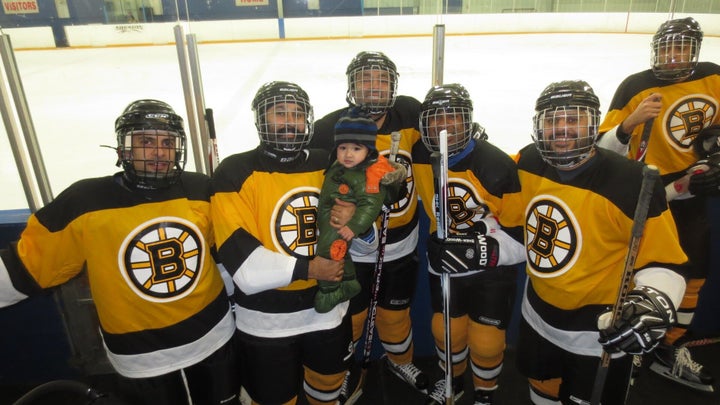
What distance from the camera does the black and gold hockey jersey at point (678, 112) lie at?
1.79m

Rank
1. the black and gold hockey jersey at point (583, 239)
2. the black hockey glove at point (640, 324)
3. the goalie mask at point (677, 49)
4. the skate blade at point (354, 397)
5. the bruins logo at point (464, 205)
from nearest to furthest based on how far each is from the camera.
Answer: the black hockey glove at point (640, 324) → the black and gold hockey jersey at point (583, 239) → the bruins logo at point (464, 205) → the goalie mask at point (677, 49) → the skate blade at point (354, 397)

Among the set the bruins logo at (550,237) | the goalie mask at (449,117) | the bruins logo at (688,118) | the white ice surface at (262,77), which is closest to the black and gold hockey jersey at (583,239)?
the bruins logo at (550,237)

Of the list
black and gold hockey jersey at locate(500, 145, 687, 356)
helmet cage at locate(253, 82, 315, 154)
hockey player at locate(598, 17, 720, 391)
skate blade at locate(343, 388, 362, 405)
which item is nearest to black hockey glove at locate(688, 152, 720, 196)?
hockey player at locate(598, 17, 720, 391)

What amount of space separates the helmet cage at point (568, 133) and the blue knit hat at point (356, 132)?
46 centimetres

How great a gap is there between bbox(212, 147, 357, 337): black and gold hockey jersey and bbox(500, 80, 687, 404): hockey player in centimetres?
63

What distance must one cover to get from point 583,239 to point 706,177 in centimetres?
77

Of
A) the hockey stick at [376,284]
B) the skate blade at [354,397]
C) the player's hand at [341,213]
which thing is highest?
the player's hand at [341,213]

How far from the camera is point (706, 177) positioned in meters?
1.63

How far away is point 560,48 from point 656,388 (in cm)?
532

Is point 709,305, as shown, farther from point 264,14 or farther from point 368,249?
point 264,14

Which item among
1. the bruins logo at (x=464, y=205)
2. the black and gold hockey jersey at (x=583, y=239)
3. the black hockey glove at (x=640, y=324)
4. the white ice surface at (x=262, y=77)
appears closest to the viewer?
the black hockey glove at (x=640, y=324)

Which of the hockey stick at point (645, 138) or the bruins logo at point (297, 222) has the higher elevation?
the hockey stick at point (645, 138)

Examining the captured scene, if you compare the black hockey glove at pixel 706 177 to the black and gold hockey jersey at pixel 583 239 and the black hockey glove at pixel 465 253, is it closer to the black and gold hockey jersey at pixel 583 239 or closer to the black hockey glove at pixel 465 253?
the black and gold hockey jersey at pixel 583 239

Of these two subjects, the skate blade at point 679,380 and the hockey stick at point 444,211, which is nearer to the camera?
the hockey stick at point 444,211
